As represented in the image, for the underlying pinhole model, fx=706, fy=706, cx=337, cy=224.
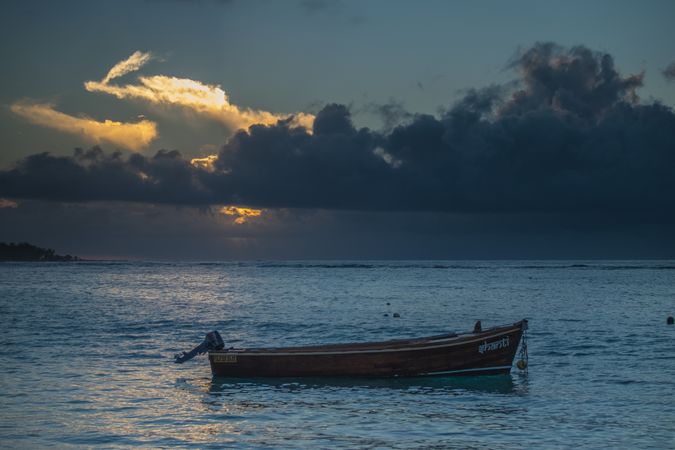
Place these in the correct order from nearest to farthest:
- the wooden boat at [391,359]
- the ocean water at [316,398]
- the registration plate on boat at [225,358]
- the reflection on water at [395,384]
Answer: the ocean water at [316,398] < the reflection on water at [395,384] < the wooden boat at [391,359] < the registration plate on boat at [225,358]

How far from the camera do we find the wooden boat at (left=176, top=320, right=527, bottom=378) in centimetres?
2636

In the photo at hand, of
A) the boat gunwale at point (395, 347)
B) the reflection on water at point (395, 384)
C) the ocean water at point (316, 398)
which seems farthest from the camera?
the boat gunwale at point (395, 347)

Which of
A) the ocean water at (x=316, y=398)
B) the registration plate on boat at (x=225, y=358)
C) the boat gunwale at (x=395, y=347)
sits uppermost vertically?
the boat gunwale at (x=395, y=347)

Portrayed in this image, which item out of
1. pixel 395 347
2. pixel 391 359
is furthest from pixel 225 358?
pixel 395 347

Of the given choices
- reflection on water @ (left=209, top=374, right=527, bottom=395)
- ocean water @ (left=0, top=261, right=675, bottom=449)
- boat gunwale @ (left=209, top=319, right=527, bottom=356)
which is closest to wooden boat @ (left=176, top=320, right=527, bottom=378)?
boat gunwale @ (left=209, top=319, right=527, bottom=356)

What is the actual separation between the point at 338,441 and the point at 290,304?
53.6 meters

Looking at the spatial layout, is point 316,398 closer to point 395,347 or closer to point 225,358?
point 395,347

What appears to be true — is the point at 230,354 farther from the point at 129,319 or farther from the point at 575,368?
the point at 129,319

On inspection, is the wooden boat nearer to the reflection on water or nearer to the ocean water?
the reflection on water

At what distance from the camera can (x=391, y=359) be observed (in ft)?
86.4

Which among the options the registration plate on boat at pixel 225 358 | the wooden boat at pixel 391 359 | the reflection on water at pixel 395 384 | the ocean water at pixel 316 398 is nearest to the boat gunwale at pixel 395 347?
the wooden boat at pixel 391 359

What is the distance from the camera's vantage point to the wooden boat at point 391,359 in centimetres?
2636

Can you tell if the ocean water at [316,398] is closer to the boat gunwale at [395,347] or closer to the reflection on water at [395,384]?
the reflection on water at [395,384]

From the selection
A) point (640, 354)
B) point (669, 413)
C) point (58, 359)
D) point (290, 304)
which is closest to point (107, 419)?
point (58, 359)
